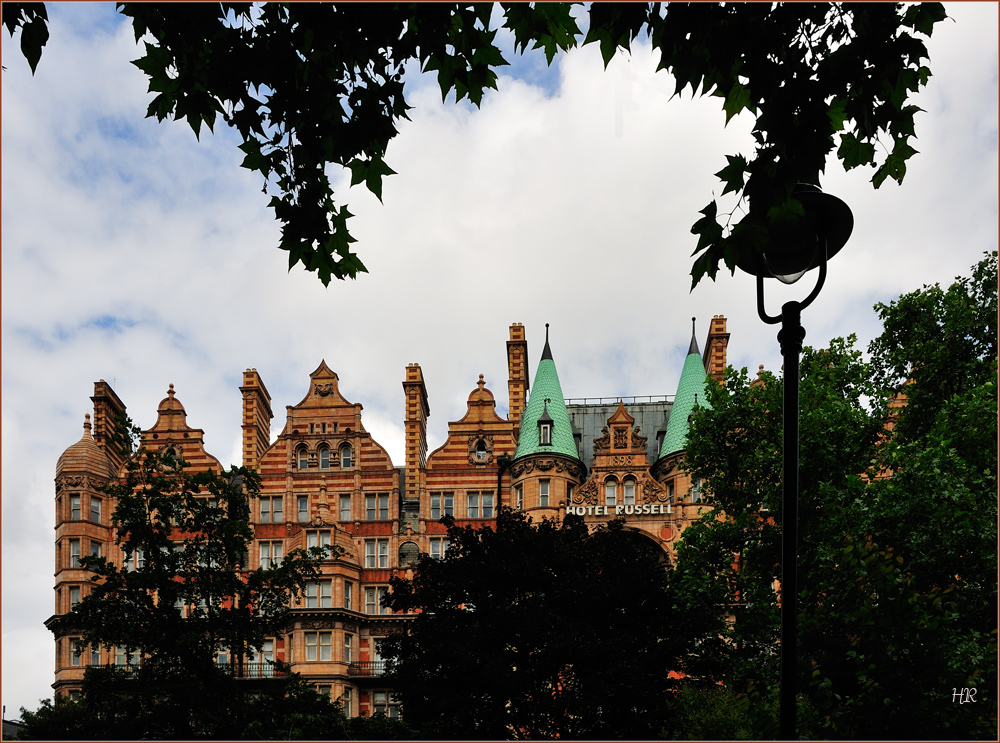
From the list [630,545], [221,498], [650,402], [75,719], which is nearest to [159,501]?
[221,498]

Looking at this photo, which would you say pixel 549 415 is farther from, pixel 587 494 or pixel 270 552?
pixel 270 552

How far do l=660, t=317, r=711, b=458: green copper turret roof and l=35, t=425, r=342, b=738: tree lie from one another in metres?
23.2

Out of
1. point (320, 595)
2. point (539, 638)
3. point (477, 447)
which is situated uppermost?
point (477, 447)

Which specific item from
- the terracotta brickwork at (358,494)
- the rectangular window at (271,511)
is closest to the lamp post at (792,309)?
the terracotta brickwork at (358,494)

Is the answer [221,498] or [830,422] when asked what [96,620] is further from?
[830,422]

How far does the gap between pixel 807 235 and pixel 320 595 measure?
43084 mm

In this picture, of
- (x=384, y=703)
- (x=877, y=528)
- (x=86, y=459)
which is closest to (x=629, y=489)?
(x=384, y=703)

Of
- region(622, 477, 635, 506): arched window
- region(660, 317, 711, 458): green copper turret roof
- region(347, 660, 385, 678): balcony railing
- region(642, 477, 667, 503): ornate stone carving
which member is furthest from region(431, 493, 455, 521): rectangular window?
region(660, 317, 711, 458): green copper turret roof

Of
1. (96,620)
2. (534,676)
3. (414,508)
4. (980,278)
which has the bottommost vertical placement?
(534,676)

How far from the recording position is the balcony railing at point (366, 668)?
4659 centimetres

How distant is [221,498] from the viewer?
31797 mm

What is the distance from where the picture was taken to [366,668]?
46969 millimetres

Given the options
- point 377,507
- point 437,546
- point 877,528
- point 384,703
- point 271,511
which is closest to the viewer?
point 877,528

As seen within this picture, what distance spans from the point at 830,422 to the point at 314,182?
→ 2468 cm
